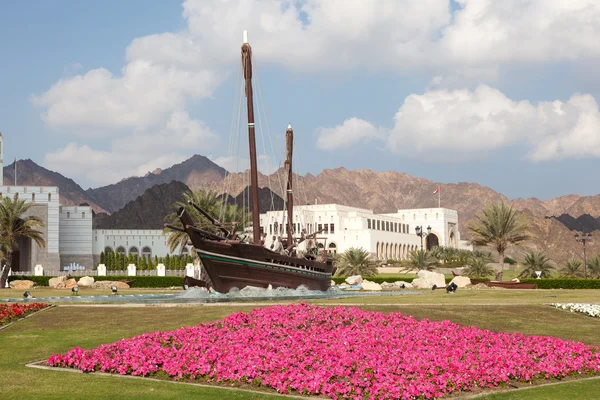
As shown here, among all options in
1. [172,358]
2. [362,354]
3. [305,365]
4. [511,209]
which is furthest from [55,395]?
[511,209]

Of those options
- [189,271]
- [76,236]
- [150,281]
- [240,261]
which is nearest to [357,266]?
[189,271]

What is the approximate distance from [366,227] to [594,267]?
71.3 metres

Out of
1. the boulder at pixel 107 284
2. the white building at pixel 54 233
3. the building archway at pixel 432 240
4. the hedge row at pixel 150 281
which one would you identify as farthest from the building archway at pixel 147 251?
the building archway at pixel 432 240

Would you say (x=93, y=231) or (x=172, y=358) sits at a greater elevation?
(x=93, y=231)

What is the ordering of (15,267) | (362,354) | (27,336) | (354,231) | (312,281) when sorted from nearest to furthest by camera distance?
(362,354) < (27,336) < (312,281) < (15,267) < (354,231)

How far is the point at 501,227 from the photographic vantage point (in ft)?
202

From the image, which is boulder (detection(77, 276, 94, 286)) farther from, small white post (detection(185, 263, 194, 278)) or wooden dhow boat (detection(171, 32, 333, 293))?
wooden dhow boat (detection(171, 32, 333, 293))

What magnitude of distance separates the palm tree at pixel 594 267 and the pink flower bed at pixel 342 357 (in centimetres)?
4680

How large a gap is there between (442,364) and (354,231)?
111492 mm

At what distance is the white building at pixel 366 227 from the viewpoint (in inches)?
4857

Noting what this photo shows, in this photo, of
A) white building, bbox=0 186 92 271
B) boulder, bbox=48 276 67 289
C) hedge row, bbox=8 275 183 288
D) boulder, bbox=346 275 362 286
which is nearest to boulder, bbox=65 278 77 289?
boulder, bbox=48 276 67 289

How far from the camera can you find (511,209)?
62156 millimetres

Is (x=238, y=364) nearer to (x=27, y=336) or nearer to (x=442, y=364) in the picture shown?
(x=442, y=364)

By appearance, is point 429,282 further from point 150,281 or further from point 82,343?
point 82,343
